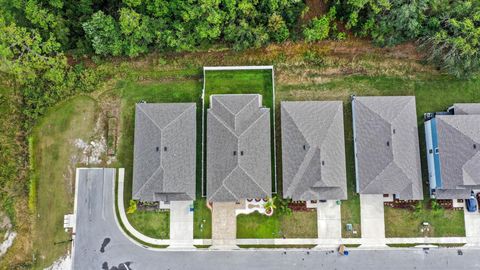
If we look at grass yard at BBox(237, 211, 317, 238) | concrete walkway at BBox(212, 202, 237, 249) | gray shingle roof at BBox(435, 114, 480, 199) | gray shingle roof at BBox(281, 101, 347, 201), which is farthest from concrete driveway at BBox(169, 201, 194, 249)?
gray shingle roof at BBox(435, 114, 480, 199)

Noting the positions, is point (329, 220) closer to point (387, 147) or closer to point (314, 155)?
point (314, 155)

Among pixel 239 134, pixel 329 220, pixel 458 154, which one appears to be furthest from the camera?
pixel 329 220

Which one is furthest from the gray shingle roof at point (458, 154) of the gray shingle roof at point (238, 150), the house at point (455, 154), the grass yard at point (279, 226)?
the gray shingle roof at point (238, 150)

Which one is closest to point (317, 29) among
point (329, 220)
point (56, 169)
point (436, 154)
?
point (436, 154)

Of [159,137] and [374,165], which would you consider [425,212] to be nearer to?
[374,165]

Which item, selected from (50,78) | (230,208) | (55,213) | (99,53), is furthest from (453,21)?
(55,213)

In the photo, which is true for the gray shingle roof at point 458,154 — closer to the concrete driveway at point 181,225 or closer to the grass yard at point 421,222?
the grass yard at point 421,222
